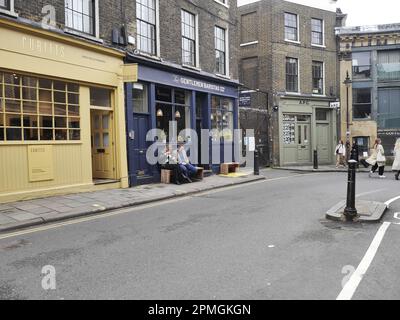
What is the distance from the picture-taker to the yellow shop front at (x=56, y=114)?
9930mm

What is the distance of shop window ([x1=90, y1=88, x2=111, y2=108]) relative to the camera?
12.6m

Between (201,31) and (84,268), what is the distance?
45.5 feet

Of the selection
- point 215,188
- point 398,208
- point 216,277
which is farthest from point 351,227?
point 215,188

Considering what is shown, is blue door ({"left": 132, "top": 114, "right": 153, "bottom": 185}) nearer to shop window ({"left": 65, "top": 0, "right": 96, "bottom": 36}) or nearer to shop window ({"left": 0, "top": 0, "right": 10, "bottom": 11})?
shop window ({"left": 65, "top": 0, "right": 96, "bottom": 36})

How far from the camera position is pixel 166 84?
1492cm

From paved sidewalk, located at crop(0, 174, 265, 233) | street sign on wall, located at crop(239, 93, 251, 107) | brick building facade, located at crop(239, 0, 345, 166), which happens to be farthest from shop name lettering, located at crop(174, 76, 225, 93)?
brick building facade, located at crop(239, 0, 345, 166)

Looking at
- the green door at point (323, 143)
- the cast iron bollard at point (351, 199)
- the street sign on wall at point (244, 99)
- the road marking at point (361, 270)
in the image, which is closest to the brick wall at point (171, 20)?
the street sign on wall at point (244, 99)

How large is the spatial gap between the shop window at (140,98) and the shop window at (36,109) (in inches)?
96.9

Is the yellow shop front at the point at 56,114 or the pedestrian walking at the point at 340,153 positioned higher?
the yellow shop front at the point at 56,114

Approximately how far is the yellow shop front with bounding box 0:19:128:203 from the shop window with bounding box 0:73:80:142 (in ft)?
0.07

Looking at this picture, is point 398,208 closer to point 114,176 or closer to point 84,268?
→ point 84,268

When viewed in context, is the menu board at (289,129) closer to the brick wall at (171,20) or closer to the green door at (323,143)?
the green door at (323,143)

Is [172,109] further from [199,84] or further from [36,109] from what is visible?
[36,109]
